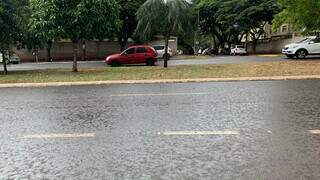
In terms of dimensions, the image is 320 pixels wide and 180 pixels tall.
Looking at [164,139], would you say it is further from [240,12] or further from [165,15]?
[240,12]

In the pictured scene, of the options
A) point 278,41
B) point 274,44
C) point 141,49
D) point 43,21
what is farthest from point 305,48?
point 274,44

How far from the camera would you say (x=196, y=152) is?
22.3 feet

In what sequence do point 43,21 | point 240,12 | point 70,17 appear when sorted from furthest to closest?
1. point 240,12
2. point 70,17
3. point 43,21

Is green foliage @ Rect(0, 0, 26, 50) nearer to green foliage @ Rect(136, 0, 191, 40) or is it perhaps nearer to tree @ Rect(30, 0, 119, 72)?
tree @ Rect(30, 0, 119, 72)

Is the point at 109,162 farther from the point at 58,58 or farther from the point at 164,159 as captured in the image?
the point at 58,58

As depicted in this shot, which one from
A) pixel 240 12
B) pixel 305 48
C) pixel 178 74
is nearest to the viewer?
pixel 178 74

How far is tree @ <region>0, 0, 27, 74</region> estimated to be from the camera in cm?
2748

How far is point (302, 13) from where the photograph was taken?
3117 cm

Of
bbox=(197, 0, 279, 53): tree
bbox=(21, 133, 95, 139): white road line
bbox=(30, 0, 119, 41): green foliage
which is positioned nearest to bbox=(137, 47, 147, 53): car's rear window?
bbox=(30, 0, 119, 41): green foliage

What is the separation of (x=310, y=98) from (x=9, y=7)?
67.2 ft

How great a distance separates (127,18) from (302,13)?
2582cm

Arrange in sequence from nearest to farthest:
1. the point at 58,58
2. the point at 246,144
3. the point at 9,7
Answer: the point at 246,144
the point at 9,7
the point at 58,58

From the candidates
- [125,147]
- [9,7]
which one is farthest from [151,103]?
[9,7]

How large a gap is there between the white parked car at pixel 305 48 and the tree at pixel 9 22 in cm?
1961
